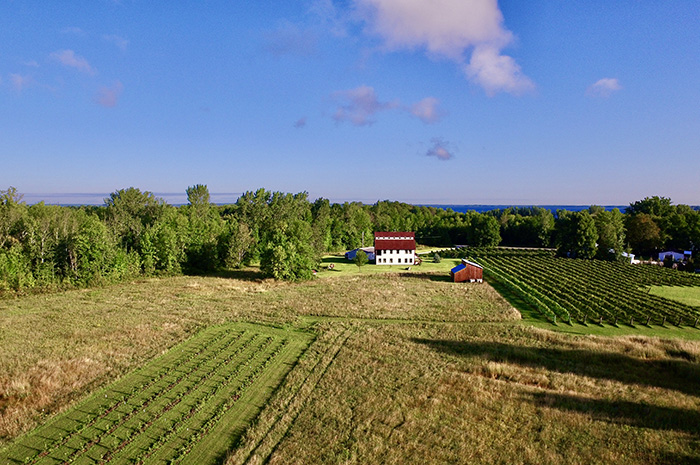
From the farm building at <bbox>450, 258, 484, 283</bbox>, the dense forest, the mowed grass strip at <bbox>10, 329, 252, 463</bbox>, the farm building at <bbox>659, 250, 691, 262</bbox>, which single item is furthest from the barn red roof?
the farm building at <bbox>659, 250, 691, 262</bbox>

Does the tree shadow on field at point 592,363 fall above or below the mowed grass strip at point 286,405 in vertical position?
below

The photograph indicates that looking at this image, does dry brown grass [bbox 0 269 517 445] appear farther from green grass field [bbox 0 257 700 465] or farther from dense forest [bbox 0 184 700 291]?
dense forest [bbox 0 184 700 291]

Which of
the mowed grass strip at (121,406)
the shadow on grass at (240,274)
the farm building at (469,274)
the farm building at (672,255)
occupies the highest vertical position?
the farm building at (672,255)

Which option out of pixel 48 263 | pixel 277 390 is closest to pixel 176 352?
pixel 277 390

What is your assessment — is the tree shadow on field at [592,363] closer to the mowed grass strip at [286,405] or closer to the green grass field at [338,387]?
the green grass field at [338,387]

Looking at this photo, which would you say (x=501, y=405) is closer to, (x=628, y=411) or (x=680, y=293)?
(x=628, y=411)

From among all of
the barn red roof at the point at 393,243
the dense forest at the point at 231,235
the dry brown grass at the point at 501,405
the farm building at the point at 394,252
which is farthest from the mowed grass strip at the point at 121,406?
the barn red roof at the point at 393,243

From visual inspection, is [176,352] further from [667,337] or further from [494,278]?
[494,278]
